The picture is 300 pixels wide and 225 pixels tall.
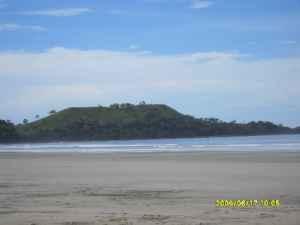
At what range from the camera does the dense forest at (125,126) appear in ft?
412

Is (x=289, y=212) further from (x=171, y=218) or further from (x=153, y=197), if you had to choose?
(x=153, y=197)

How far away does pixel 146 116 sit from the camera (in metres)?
145

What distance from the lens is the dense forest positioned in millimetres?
125506

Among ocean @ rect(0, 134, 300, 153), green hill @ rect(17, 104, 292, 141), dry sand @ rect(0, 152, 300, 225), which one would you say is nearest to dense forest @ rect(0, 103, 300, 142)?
green hill @ rect(17, 104, 292, 141)

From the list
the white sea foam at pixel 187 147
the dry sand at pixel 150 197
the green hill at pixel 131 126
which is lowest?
the white sea foam at pixel 187 147

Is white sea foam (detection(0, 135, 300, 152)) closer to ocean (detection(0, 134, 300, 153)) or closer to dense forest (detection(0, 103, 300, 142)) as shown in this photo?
ocean (detection(0, 134, 300, 153))

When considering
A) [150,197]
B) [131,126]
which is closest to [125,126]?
[131,126]

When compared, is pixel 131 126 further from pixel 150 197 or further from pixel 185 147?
pixel 150 197

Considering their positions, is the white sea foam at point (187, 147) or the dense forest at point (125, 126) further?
the dense forest at point (125, 126)

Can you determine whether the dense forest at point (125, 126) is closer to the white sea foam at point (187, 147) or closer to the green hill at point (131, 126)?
the green hill at point (131, 126)

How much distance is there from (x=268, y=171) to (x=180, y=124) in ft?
391

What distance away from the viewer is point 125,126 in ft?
448

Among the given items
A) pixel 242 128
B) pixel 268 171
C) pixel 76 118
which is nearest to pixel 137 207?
pixel 268 171

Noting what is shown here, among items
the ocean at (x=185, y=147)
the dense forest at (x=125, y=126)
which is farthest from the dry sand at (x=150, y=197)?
the dense forest at (x=125, y=126)
